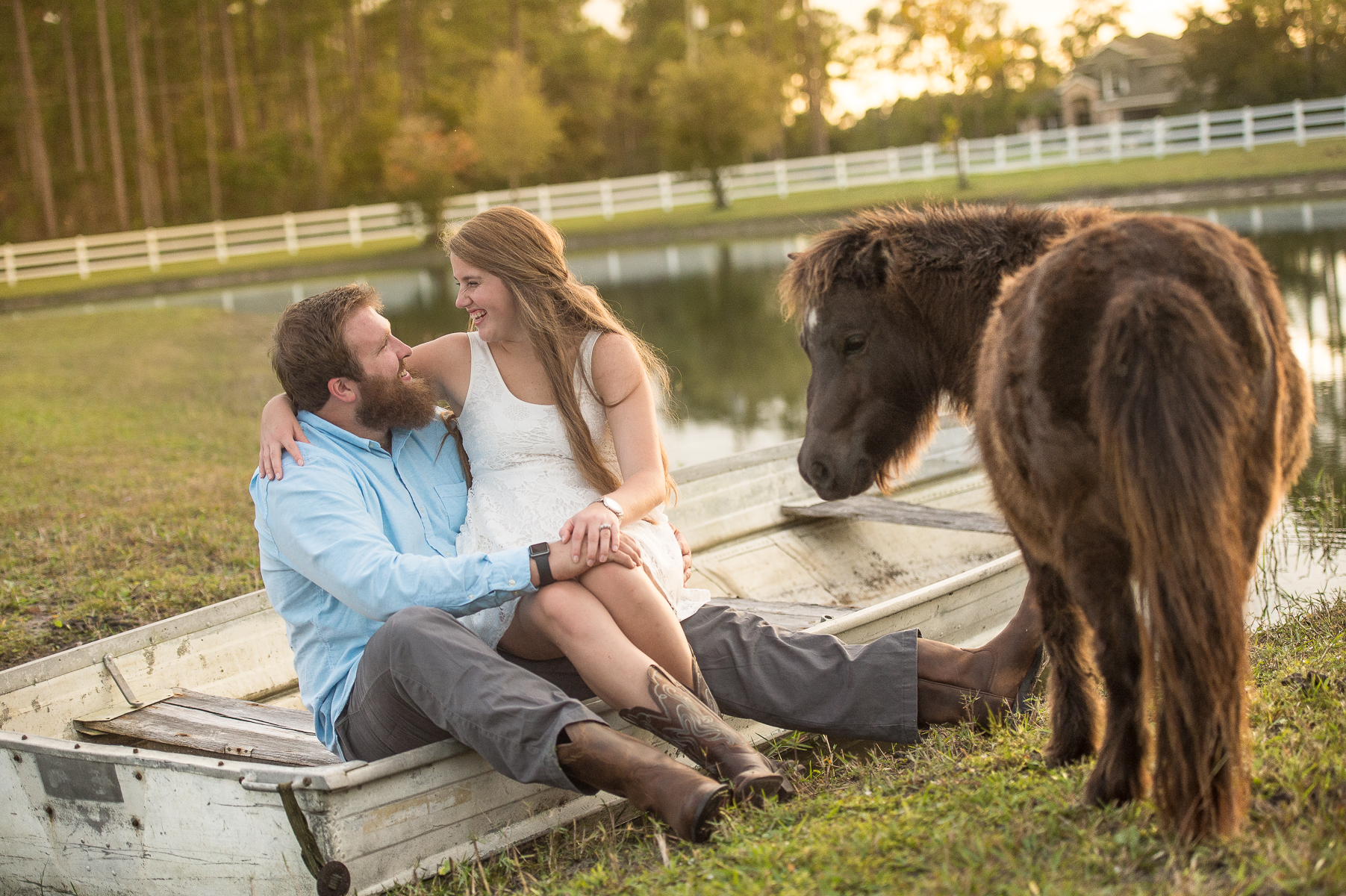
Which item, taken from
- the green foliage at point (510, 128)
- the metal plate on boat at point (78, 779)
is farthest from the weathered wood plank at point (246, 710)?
the green foliage at point (510, 128)

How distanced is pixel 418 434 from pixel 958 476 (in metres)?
4.21

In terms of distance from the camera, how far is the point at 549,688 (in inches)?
115

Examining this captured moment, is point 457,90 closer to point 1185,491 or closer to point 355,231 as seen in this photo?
point 355,231

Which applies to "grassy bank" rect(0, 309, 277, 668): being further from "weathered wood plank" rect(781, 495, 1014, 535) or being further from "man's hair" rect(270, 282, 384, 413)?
"weathered wood plank" rect(781, 495, 1014, 535)

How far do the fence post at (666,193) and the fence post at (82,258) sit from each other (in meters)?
17.5

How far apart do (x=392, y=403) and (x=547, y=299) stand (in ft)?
1.92

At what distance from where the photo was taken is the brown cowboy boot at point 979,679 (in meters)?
3.43

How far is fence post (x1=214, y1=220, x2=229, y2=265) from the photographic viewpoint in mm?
33062

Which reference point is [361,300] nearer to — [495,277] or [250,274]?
[495,277]

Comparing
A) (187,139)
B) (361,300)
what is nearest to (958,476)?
(361,300)

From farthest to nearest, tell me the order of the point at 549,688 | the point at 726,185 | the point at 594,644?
the point at 726,185
the point at 594,644
the point at 549,688

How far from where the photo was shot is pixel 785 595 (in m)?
5.52

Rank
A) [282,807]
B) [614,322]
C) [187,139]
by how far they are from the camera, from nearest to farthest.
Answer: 1. [282,807]
2. [614,322]
3. [187,139]

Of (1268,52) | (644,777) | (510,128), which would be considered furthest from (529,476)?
(510,128)
